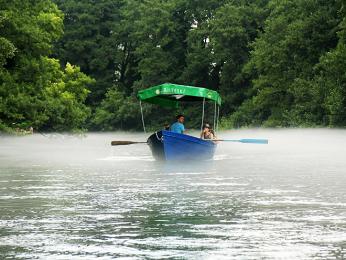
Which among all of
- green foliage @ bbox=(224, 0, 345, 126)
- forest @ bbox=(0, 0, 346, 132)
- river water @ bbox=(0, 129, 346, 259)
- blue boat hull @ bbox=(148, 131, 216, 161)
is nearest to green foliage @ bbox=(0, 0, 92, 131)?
forest @ bbox=(0, 0, 346, 132)

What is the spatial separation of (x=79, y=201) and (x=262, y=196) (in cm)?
374

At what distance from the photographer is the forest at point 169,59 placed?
51.7m

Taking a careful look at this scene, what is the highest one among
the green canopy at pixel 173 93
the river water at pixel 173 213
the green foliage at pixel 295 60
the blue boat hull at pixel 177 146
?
the green foliage at pixel 295 60

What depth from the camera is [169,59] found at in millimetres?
94188

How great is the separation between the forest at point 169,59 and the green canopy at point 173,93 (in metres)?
8.73

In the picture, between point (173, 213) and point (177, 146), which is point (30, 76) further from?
point (173, 213)

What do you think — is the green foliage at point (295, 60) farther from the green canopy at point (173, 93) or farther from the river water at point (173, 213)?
the river water at point (173, 213)

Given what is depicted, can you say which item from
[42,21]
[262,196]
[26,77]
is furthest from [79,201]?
[42,21]

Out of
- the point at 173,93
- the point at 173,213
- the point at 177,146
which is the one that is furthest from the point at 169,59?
the point at 173,213

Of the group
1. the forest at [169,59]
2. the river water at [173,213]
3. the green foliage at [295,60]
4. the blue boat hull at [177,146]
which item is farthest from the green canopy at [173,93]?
the green foliage at [295,60]

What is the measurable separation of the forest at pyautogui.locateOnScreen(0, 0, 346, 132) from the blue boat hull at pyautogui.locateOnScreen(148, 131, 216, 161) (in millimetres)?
13340

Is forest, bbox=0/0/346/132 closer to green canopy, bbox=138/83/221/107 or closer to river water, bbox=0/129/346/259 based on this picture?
green canopy, bbox=138/83/221/107

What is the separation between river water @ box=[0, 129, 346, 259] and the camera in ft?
38.2

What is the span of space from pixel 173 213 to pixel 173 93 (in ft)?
70.1
